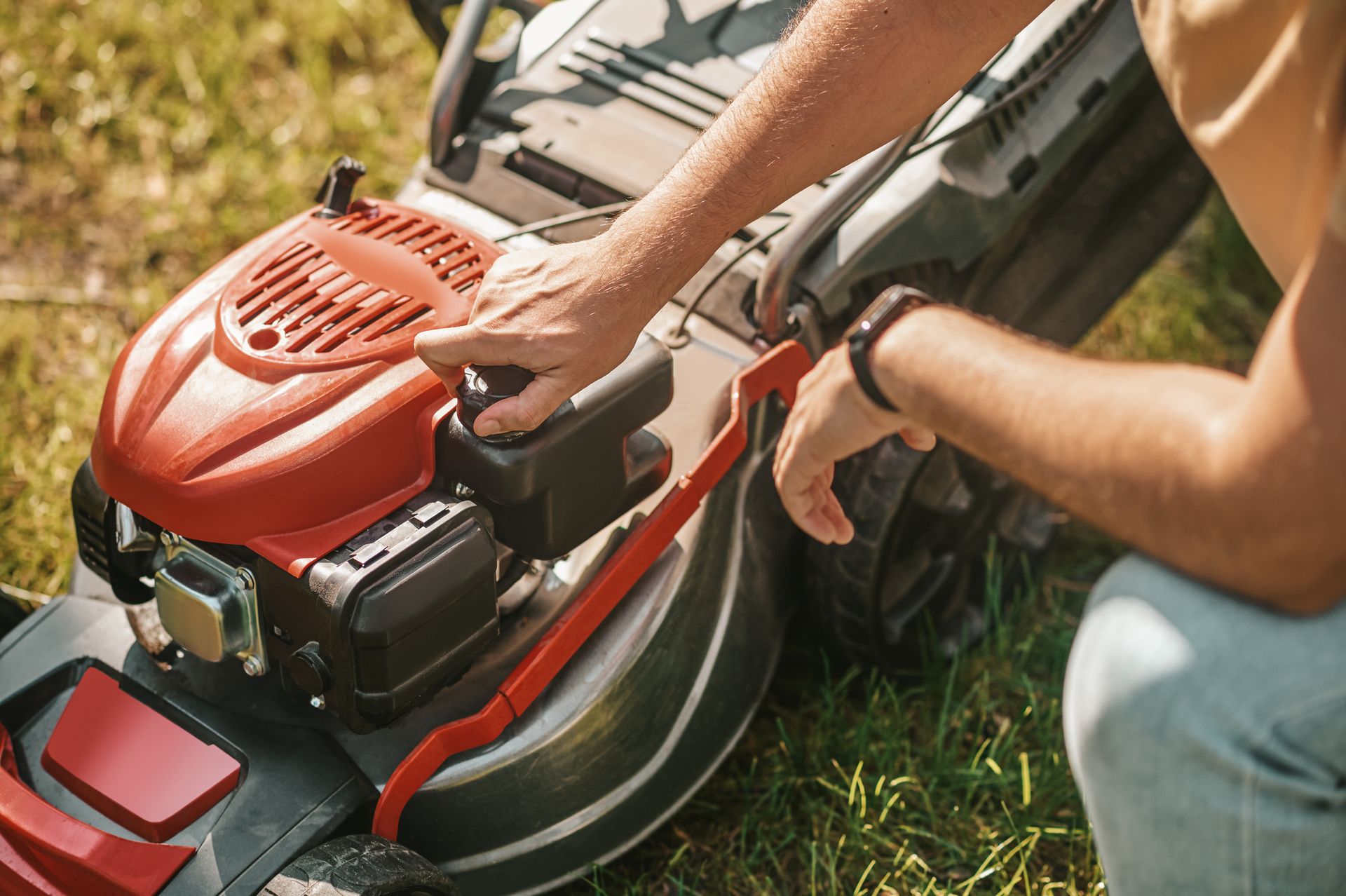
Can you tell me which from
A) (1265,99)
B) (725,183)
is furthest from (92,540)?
(1265,99)

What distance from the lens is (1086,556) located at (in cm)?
189

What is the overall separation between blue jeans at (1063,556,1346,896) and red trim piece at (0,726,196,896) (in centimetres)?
76

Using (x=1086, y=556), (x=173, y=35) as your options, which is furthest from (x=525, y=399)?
(x=173, y=35)

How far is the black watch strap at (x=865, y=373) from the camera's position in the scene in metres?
0.95

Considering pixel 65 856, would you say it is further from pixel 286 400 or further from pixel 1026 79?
pixel 1026 79

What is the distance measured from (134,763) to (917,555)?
92 cm

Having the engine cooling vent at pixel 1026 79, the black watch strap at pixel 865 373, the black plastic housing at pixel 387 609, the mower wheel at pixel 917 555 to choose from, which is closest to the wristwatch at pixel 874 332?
the black watch strap at pixel 865 373

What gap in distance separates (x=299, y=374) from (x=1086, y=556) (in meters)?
1.21

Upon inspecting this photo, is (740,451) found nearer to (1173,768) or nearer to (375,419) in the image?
(375,419)

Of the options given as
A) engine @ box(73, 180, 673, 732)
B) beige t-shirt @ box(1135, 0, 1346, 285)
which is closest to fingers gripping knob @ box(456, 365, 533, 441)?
engine @ box(73, 180, 673, 732)

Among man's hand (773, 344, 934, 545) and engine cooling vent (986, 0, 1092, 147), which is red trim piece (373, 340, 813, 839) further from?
engine cooling vent (986, 0, 1092, 147)

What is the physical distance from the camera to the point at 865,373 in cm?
95

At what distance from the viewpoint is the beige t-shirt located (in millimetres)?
845

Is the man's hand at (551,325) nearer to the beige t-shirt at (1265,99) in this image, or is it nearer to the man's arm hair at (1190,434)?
the man's arm hair at (1190,434)
